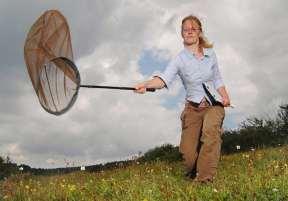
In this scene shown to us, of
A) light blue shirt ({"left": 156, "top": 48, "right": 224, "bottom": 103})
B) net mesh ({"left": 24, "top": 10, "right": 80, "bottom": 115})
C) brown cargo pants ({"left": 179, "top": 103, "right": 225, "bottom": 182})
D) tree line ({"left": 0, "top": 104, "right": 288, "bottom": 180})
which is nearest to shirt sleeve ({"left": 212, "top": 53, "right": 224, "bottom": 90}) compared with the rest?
light blue shirt ({"left": 156, "top": 48, "right": 224, "bottom": 103})

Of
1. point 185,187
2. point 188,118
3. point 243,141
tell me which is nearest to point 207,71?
point 188,118

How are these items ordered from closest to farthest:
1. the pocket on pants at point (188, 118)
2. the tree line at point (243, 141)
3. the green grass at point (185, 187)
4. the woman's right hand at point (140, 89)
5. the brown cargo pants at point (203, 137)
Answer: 1. the green grass at point (185, 187)
2. the woman's right hand at point (140, 89)
3. the brown cargo pants at point (203, 137)
4. the pocket on pants at point (188, 118)
5. the tree line at point (243, 141)

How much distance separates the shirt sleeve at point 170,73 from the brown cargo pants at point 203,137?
674 millimetres

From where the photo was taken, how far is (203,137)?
429 inches

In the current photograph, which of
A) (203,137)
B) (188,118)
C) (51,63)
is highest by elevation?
(51,63)

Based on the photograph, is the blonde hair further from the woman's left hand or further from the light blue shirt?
the woman's left hand

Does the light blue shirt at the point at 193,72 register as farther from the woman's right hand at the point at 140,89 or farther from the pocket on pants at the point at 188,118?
the woman's right hand at the point at 140,89

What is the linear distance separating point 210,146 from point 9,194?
366 cm

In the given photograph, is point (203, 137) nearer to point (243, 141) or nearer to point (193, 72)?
point (193, 72)

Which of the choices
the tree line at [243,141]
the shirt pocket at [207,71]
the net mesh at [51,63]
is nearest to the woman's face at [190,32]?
the shirt pocket at [207,71]

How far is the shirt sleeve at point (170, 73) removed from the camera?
10.4m

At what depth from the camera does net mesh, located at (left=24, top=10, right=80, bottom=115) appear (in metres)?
9.66

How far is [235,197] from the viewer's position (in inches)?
338

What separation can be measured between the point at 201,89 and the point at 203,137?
0.75 meters
